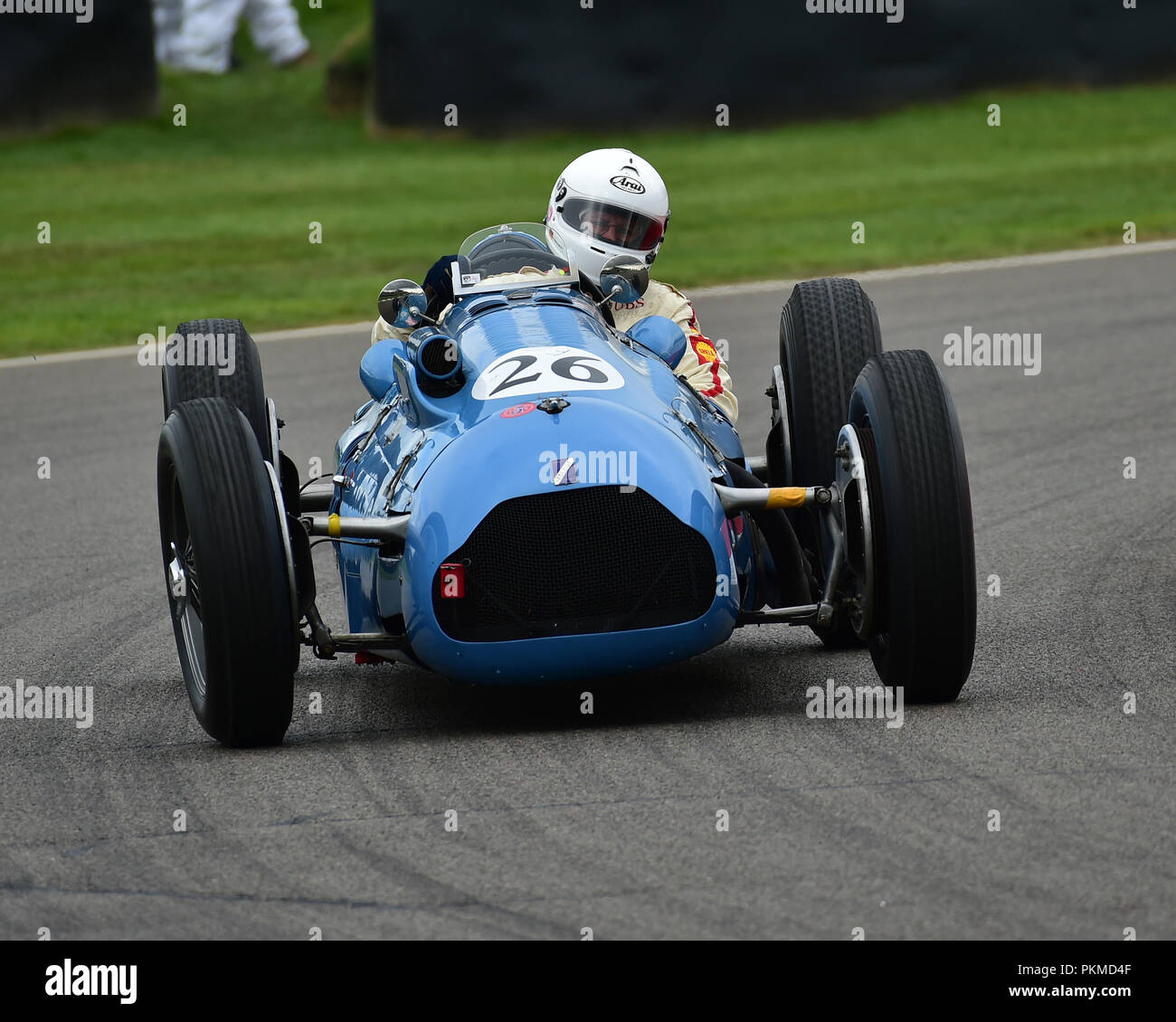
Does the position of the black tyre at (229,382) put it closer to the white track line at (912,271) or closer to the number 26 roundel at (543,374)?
the number 26 roundel at (543,374)

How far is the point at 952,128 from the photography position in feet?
81.1

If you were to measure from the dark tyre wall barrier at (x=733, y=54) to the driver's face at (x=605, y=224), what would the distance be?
15946mm

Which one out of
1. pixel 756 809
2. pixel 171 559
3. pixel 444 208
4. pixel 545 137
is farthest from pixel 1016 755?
pixel 545 137

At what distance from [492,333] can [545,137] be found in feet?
60.4

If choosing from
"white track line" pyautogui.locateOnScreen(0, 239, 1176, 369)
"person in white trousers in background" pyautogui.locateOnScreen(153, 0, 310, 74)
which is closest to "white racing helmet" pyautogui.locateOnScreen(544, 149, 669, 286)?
"white track line" pyautogui.locateOnScreen(0, 239, 1176, 369)

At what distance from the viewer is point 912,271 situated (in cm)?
1720

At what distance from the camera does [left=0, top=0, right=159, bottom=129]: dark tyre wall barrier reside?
79.9 ft

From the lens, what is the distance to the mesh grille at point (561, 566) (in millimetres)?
5465

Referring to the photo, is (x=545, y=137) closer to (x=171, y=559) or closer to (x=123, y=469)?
(x=123, y=469)

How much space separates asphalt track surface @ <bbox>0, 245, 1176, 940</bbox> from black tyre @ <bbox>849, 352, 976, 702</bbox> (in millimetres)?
170

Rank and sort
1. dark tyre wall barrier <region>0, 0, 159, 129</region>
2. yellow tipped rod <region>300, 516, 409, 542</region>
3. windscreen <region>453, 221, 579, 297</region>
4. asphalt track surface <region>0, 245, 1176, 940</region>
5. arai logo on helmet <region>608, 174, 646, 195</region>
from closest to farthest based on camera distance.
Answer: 1. asphalt track surface <region>0, 245, 1176, 940</region>
2. yellow tipped rod <region>300, 516, 409, 542</region>
3. windscreen <region>453, 221, 579, 297</region>
4. arai logo on helmet <region>608, 174, 646, 195</region>
5. dark tyre wall barrier <region>0, 0, 159, 129</region>

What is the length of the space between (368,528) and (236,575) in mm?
403

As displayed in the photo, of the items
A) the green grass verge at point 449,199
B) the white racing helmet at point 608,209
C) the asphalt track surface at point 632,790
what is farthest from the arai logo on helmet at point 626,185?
the green grass verge at point 449,199

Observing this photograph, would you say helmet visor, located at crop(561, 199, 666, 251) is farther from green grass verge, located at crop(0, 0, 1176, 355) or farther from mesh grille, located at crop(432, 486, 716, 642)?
green grass verge, located at crop(0, 0, 1176, 355)
